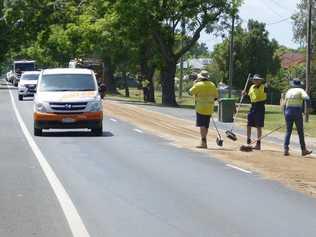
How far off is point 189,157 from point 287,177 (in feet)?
12.2

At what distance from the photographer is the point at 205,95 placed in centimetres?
2045

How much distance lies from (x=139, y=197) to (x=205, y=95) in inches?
359

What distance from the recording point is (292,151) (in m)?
20.8

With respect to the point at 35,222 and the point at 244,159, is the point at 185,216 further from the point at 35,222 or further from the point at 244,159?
the point at 244,159

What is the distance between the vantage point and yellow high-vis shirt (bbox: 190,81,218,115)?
20359mm

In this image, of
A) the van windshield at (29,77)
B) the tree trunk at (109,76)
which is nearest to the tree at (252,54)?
the tree trunk at (109,76)

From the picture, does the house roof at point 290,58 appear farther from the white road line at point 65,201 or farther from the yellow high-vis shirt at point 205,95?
the white road line at point 65,201

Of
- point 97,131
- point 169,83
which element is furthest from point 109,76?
point 97,131

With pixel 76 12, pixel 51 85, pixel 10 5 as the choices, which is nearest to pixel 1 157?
pixel 51 85

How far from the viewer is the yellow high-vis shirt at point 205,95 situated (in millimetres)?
20359

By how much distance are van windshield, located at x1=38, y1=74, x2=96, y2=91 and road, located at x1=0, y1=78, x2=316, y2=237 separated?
15.9ft

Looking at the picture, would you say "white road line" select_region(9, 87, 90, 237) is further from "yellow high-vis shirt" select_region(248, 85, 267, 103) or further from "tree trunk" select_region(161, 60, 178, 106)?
"tree trunk" select_region(161, 60, 178, 106)

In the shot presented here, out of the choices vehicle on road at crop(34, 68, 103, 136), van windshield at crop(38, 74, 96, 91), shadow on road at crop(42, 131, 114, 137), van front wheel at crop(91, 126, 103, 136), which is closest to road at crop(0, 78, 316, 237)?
vehicle on road at crop(34, 68, 103, 136)

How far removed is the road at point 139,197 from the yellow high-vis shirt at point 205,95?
1774 millimetres
